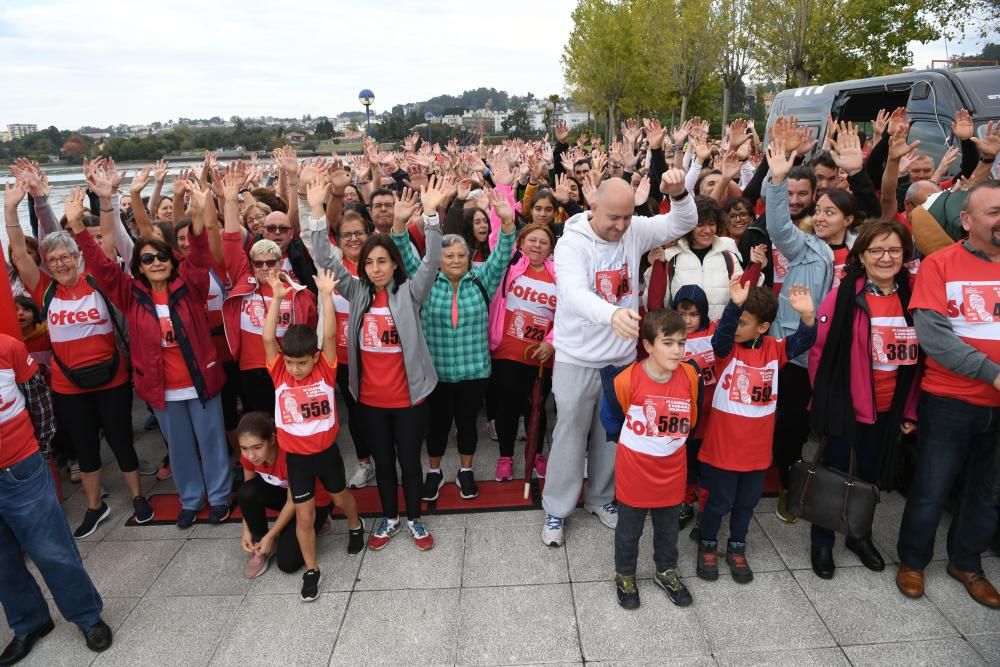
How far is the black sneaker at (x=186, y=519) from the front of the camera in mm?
3961

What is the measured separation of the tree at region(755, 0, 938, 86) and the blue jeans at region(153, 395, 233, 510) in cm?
1800

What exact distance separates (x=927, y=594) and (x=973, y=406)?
102 centimetres

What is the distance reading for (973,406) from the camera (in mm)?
2881

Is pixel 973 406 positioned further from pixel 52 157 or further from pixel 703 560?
pixel 52 157

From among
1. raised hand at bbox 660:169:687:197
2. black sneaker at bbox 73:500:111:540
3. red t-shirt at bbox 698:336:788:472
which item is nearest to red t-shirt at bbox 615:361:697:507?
red t-shirt at bbox 698:336:788:472

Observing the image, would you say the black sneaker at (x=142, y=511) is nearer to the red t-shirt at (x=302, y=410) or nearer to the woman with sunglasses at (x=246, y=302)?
the woman with sunglasses at (x=246, y=302)

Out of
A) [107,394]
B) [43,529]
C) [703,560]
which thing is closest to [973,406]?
[703,560]

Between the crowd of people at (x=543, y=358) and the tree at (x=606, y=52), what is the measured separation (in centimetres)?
2772

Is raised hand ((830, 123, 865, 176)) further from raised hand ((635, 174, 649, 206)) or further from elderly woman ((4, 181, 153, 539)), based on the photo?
elderly woman ((4, 181, 153, 539))

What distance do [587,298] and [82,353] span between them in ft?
10.4

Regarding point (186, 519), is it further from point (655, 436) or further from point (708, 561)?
point (708, 561)

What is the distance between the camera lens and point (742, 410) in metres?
3.14

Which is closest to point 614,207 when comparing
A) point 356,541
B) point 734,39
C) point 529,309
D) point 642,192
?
point 529,309

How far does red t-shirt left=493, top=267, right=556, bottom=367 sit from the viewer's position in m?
4.07
